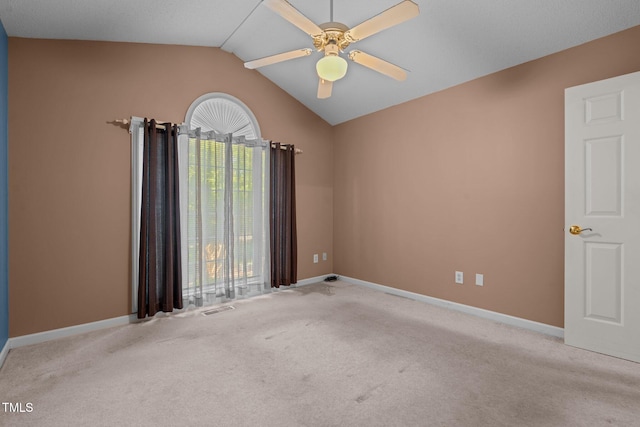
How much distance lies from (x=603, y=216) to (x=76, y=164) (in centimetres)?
448

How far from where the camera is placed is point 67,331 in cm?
276

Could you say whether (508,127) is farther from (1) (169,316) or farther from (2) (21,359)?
(2) (21,359)

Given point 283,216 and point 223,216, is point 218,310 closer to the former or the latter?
point 223,216

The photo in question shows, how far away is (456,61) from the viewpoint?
310 cm

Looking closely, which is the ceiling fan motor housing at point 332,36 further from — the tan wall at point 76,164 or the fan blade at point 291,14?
the tan wall at point 76,164

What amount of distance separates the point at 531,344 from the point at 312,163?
3364 millimetres

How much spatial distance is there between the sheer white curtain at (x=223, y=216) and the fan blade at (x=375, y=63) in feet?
6.54

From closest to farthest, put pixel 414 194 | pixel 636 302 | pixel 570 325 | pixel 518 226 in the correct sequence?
pixel 636 302 < pixel 570 325 < pixel 518 226 < pixel 414 194

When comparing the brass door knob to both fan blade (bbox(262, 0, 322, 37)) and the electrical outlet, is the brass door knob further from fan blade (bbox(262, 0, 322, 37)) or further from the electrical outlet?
fan blade (bbox(262, 0, 322, 37))

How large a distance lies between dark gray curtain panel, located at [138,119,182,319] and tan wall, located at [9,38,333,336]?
0.18m

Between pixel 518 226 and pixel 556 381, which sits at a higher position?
pixel 518 226

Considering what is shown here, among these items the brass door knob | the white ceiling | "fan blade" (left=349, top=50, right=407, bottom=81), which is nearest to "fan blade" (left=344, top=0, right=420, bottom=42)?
"fan blade" (left=349, top=50, right=407, bottom=81)

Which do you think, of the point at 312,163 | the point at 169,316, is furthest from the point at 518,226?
the point at 169,316

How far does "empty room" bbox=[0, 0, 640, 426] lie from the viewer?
195cm
